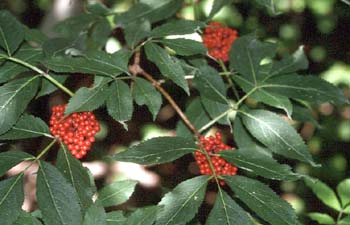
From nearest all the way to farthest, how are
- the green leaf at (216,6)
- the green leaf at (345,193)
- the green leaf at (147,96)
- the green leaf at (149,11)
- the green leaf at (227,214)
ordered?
the green leaf at (227,214), the green leaf at (147,96), the green leaf at (216,6), the green leaf at (149,11), the green leaf at (345,193)

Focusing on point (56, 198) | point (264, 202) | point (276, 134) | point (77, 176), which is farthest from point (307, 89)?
point (56, 198)

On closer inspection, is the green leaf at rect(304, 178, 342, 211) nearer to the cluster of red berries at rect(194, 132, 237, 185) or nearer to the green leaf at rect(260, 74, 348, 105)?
the green leaf at rect(260, 74, 348, 105)

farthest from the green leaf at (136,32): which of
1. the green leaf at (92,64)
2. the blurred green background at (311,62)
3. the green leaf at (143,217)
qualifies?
the blurred green background at (311,62)

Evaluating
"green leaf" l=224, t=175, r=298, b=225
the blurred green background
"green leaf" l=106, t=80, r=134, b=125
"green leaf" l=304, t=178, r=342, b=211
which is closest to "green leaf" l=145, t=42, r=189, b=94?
"green leaf" l=106, t=80, r=134, b=125

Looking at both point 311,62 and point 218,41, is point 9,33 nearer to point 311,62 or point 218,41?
point 218,41

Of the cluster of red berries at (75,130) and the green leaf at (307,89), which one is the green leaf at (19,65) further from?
the green leaf at (307,89)
